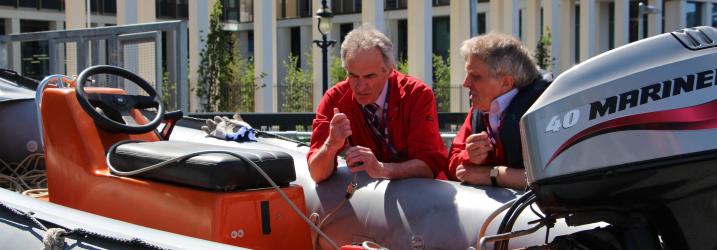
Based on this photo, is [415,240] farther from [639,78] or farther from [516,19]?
[516,19]

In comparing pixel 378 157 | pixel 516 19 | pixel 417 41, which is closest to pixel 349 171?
pixel 378 157

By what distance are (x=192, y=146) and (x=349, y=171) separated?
636 mm

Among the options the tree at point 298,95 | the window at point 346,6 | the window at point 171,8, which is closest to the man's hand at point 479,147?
the tree at point 298,95

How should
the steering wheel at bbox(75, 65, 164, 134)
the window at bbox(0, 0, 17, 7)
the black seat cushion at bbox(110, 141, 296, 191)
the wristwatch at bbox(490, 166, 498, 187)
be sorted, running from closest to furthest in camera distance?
the black seat cushion at bbox(110, 141, 296, 191) → the wristwatch at bbox(490, 166, 498, 187) → the steering wheel at bbox(75, 65, 164, 134) → the window at bbox(0, 0, 17, 7)

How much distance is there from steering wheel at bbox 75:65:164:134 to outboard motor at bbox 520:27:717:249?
1.81 metres

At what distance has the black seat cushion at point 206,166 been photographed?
262cm

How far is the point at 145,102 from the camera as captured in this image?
3.50m

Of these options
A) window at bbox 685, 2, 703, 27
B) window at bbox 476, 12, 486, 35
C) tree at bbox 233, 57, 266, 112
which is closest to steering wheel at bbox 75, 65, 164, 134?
tree at bbox 233, 57, 266, 112

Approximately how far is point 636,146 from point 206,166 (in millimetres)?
1380

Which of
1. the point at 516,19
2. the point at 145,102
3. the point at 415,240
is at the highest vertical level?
the point at 516,19

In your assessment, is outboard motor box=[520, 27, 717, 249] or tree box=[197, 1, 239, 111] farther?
tree box=[197, 1, 239, 111]

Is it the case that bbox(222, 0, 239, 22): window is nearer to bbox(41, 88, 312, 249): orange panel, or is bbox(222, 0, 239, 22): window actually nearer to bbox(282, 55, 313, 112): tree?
bbox(282, 55, 313, 112): tree

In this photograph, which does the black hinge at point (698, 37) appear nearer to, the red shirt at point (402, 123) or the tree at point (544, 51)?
the red shirt at point (402, 123)

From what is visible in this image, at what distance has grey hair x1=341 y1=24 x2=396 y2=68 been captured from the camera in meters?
3.20
